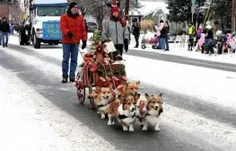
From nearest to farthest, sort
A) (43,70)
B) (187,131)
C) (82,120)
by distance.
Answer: (187,131), (82,120), (43,70)

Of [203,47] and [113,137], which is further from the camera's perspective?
[203,47]

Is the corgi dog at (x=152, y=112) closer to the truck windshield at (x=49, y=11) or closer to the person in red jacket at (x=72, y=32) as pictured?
the person in red jacket at (x=72, y=32)

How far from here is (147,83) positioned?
12.2 m

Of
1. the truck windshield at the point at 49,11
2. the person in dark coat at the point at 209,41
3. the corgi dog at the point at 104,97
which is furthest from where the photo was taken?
the truck windshield at the point at 49,11

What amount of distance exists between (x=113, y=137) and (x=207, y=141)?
132 centimetres

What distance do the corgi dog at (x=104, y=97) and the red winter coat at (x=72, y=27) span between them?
3.64m

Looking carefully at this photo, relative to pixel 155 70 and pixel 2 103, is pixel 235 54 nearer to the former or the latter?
pixel 155 70

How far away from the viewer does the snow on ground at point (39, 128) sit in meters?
6.05

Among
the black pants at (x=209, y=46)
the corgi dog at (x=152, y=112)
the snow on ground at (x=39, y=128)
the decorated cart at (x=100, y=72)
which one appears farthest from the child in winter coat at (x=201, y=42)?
the corgi dog at (x=152, y=112)

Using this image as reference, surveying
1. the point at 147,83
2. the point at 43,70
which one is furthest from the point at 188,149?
the point at 43,70

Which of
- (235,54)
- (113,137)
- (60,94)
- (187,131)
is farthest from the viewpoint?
(235,54)

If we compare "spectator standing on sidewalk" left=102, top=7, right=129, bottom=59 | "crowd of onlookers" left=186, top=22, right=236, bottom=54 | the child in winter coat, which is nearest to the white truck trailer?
the child in winter coat

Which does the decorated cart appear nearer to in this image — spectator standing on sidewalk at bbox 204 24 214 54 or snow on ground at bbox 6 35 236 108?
snow on ground at bbox 6 35 236 108

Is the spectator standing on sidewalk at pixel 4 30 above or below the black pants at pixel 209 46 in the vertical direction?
above
